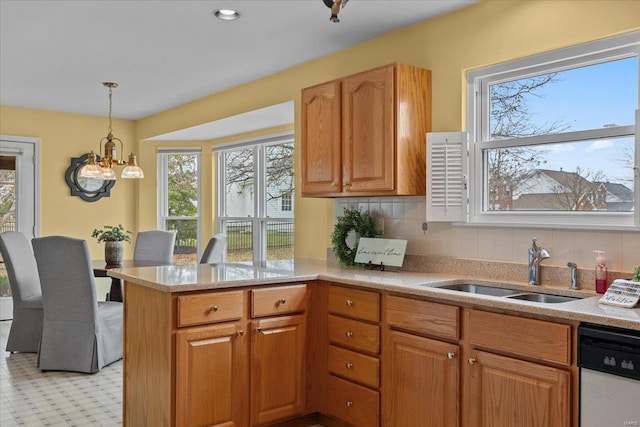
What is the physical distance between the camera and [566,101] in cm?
286

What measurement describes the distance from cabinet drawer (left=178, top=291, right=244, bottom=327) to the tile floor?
101cm

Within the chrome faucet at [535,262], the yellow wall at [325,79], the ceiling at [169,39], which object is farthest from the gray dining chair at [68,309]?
the chrome faucet at [535,262]

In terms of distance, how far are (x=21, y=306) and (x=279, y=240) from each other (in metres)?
2.41

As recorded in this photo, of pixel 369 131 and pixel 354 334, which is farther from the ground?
pixel 369 131

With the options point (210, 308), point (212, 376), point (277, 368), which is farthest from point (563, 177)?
point (212, 376)

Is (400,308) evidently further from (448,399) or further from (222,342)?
(222,342)

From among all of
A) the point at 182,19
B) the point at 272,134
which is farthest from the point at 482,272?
the point at 272,134

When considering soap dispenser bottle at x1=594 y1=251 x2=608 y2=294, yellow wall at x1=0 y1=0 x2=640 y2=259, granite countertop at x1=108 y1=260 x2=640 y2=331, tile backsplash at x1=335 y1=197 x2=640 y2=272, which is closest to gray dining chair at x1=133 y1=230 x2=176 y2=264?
yellow wall at x1=0 y1=0 x2=640 y2=259

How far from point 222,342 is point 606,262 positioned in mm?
1859

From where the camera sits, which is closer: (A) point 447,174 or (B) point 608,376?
(B) point 608,376

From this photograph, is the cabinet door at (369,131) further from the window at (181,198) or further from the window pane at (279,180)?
the window at (181,198)

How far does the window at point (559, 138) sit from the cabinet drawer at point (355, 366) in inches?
39.0

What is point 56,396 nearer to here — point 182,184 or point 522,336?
point 522,336

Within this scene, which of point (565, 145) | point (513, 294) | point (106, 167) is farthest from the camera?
point (106, 167)
